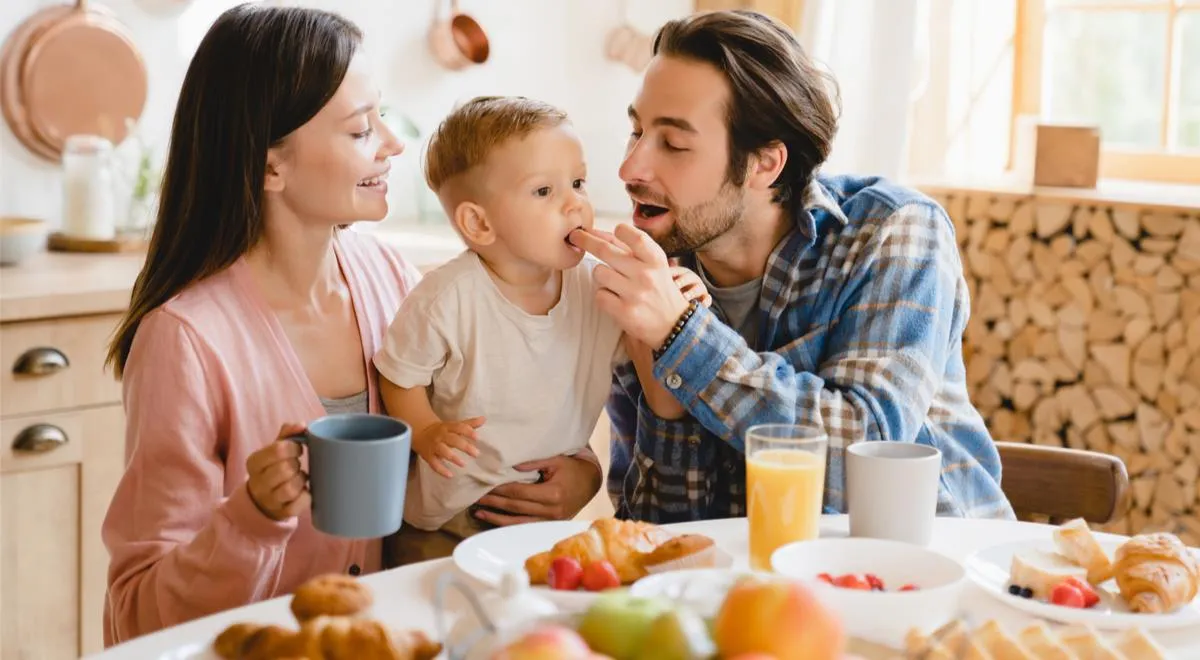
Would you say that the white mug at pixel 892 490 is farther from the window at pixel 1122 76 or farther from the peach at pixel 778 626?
the window at pixel 1122 76

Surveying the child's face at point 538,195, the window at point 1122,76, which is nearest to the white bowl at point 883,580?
the child's face at point 538,195

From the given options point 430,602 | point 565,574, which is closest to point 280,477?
point 430,602

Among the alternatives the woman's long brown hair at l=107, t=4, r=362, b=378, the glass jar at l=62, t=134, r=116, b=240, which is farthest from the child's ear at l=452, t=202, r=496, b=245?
the glass jar at l=62, t=134, r=116, b=240

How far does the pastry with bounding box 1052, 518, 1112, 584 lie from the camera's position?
52.8 inches

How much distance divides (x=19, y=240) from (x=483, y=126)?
1.31 meters

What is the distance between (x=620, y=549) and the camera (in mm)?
1311

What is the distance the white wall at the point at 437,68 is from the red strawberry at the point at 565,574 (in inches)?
84.1

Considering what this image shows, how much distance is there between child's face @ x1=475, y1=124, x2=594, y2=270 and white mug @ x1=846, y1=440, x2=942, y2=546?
529 mm

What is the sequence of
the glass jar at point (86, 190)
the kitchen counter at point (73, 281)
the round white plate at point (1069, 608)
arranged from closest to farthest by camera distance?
the round white plate at point (1069, 608)
the kitchen counter at point (73, 281)
the glass jar at point (86, 190)

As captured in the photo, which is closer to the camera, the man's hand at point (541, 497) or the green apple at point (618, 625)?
Answer: the green apple at point (618, 625)

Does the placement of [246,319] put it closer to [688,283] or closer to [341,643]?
[688,283]

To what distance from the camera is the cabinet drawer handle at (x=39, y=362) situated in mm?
2422

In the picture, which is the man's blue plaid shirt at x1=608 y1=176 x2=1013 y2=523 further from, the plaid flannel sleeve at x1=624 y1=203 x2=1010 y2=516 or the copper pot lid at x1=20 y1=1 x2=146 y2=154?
the copper pot lid at x1=20 y1=1 x2=146 y2=154

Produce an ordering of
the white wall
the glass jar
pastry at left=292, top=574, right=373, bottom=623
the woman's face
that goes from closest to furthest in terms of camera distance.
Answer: pastry at left=292, top=574, right=373, bottom=623, the woman's face, the glass jar, the white wall
